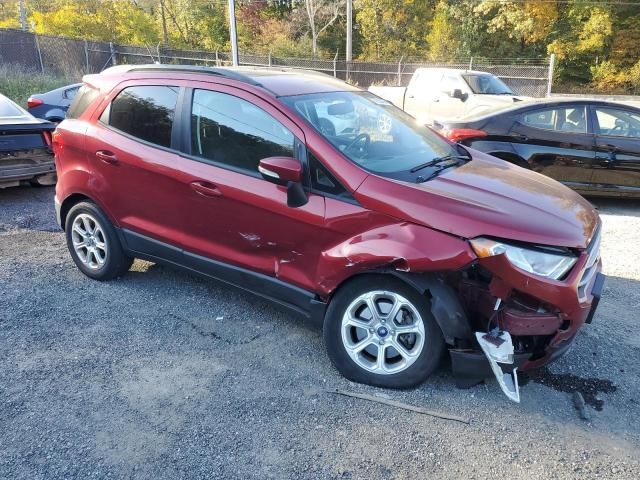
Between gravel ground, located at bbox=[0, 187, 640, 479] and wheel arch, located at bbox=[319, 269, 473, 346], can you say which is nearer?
gravel ground, located at bbox=[0, 187, 640, 479]

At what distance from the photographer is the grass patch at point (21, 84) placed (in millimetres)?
16031

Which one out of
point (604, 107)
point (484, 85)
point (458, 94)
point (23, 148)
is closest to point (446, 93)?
point (458, 94)

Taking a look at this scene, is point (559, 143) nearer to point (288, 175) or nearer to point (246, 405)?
point (288, 175)

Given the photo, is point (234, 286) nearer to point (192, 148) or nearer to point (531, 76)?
point (192, 148)

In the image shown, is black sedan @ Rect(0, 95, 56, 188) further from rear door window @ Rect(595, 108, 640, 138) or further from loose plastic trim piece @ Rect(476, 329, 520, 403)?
rear door window @ Rect(595, 108, 640, 138)

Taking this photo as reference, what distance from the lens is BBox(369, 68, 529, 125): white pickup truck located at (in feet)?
41.4

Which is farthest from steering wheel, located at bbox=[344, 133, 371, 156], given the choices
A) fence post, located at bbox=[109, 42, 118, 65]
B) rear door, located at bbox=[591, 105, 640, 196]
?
fence post, located at bbox=[109, 42, 118, 65]

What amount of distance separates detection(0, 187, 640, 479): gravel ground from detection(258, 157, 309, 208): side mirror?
3.53ft

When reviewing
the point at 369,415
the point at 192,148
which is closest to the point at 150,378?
the point at 369,415

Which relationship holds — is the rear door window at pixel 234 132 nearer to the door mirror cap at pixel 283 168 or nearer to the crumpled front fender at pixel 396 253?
the door mirror cap at pixel 283 168

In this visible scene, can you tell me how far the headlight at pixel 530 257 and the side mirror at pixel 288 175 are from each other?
3.52ft

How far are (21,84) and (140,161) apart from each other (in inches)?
622

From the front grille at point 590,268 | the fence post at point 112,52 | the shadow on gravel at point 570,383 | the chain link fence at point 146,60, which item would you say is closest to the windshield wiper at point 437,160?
the front grille at point 590,268

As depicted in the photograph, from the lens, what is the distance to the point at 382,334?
3.11m
